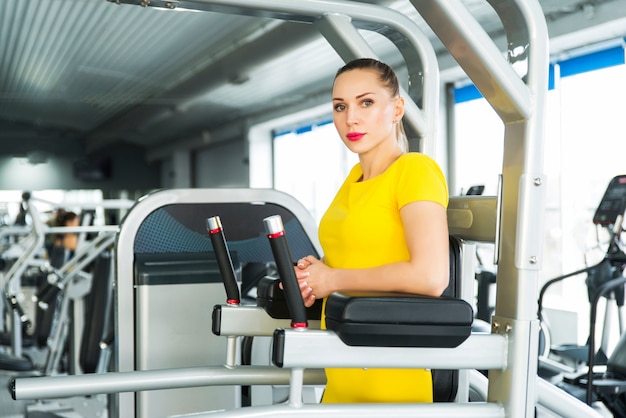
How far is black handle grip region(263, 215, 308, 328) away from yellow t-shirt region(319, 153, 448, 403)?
21 cm

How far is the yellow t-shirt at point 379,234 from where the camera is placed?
1.29 metres

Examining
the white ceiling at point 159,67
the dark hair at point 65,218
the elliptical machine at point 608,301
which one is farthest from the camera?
the white ceiling at point 159,67

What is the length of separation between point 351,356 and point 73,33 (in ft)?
25.3

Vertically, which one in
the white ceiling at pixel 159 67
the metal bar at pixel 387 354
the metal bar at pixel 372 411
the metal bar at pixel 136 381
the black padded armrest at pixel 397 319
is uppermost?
the white ceiling at pixel 159 67

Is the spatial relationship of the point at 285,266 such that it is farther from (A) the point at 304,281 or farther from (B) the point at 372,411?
(B) the point at 372,411

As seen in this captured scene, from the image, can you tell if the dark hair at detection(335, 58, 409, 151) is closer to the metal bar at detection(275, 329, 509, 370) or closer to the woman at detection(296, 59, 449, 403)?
the woman at detection(296, 59, 449, 403)

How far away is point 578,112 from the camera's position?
6.79 metres

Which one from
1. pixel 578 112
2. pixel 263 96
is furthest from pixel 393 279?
pixel 263 96

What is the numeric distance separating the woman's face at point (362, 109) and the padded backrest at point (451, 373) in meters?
0.31

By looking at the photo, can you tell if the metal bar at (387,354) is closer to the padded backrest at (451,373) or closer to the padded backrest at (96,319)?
the padded backrest at (451,373)

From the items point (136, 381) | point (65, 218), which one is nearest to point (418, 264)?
point (136, 381)

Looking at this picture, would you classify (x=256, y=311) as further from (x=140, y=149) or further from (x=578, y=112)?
(x=140, y=149)

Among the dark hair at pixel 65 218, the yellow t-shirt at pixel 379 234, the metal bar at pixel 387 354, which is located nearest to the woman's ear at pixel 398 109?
the yellow t-shirt at pixel 379 234

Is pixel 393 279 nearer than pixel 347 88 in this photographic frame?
Yes
